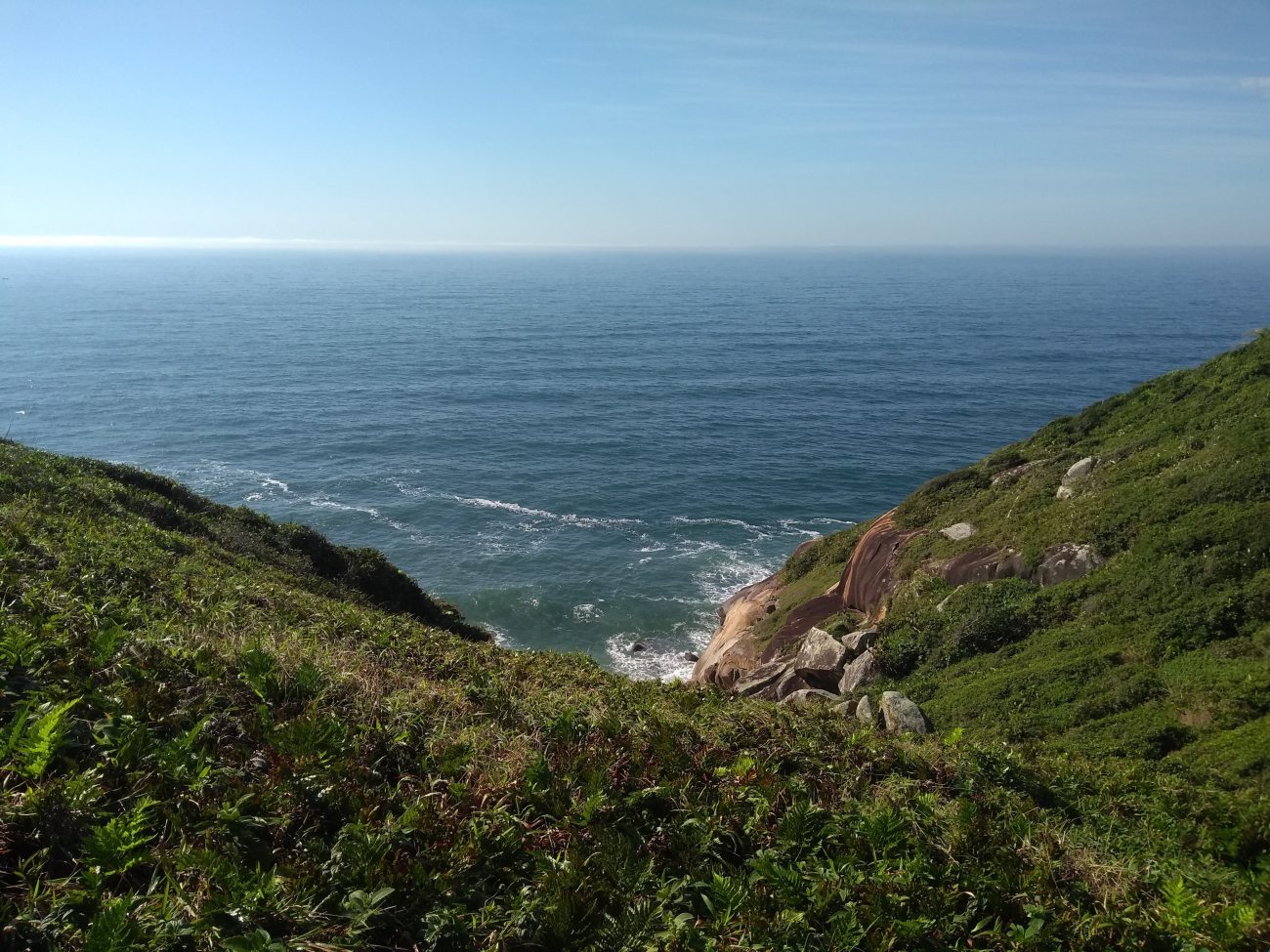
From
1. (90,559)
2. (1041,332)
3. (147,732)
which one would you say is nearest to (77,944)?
(147,732)

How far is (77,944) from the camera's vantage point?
417cm

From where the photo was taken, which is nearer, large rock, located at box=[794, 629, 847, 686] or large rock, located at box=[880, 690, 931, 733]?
large rock, located at box=[880, 690, 931, 733]

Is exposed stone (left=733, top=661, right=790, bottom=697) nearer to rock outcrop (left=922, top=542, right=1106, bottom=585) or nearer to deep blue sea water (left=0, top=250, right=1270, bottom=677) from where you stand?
rock outcrop (left=922, top=542, right=1106, bottom=585)

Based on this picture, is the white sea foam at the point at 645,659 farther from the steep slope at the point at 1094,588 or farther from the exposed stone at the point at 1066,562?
the exposed stone at the point at 1066,562

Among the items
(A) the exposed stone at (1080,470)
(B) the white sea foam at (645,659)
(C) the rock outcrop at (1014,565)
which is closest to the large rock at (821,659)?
(C) the rock outcrop at (1014,565)

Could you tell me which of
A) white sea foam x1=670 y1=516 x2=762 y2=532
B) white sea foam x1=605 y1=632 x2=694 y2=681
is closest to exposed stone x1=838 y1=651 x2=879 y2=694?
white sea foam x1=605 y1=632 x2=694 y2=681

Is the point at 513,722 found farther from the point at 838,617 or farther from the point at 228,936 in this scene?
the point at 838,617

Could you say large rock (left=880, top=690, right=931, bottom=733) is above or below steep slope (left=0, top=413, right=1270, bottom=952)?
below

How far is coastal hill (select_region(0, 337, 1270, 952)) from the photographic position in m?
4.84

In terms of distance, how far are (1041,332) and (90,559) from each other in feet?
485

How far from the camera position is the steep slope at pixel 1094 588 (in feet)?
46.0

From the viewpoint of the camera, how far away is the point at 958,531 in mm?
26906

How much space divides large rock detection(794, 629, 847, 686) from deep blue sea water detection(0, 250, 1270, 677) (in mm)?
13416

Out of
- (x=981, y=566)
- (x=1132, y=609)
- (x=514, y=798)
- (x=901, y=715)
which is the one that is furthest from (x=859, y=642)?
(x=514, y=798)
